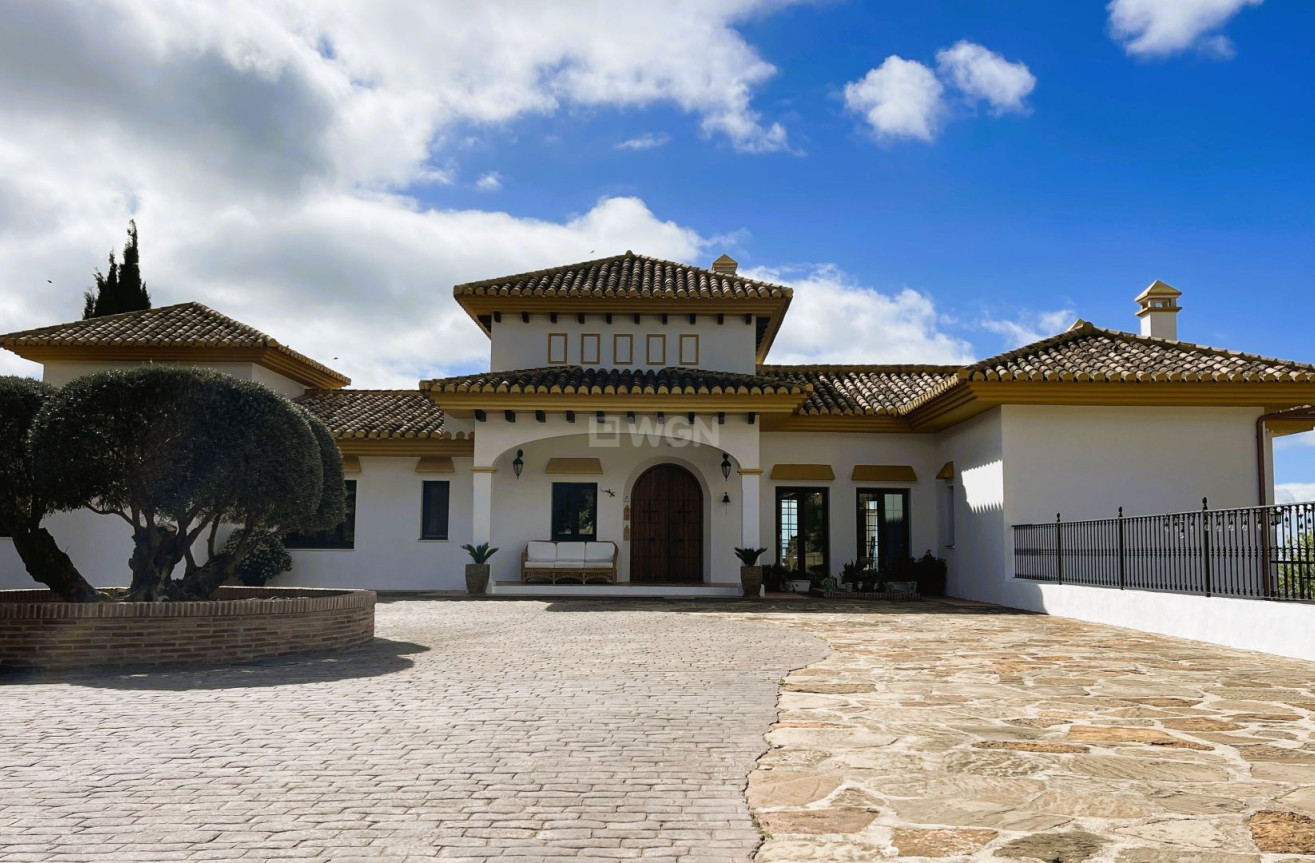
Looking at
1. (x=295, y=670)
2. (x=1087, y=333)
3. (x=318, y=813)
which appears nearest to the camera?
(x=318, y=813)

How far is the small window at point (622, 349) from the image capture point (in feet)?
66.7

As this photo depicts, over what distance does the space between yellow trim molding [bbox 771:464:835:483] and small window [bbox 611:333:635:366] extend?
3793 mm

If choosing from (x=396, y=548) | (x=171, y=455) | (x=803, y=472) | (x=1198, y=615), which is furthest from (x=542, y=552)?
(x=1198, y=615)

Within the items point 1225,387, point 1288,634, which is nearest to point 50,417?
point 1288,634

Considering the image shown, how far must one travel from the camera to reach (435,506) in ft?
67.3

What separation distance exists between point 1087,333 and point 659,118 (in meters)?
9.66

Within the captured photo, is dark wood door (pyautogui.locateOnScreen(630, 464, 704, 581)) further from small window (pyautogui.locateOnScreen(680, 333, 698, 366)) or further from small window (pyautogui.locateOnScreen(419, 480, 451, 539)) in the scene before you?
small window (pyautogui.locateOnScreen(419, 480, 451, 539))

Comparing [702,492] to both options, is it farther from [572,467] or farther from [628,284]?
[628,284]

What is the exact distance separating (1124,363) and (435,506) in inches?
527

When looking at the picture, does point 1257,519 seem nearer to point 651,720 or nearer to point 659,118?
point 651,720

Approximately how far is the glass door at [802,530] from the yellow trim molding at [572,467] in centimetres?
383

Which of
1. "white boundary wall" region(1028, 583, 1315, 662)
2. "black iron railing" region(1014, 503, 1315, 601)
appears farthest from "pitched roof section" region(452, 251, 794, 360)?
"white boundary wall" region(1028, 583, 1315, 662)

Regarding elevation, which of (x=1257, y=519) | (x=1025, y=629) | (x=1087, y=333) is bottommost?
(x=1025, y=629)

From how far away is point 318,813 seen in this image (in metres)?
4.40
